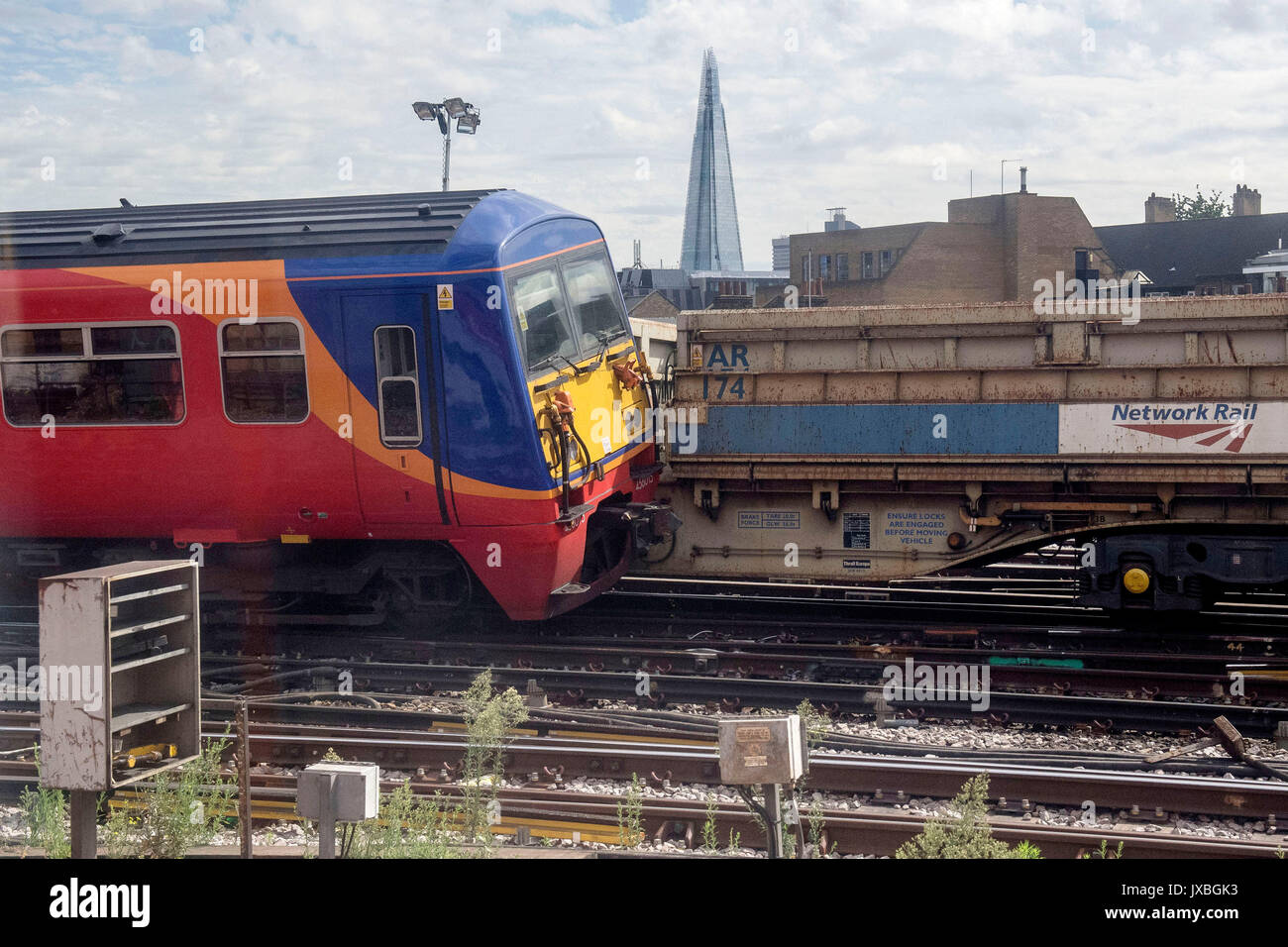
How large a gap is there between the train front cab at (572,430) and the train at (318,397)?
0.09 ft

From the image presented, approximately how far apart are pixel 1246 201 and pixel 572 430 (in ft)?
223

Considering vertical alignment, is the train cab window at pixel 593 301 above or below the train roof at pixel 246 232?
below

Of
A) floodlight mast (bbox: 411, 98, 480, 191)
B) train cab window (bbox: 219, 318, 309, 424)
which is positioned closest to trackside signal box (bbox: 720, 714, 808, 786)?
train cab window (bbox: 219, 318, 309, 424)

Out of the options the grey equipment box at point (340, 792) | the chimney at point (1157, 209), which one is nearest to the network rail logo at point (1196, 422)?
the grey equipment box at point (340, 792)

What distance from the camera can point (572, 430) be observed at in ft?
29.2

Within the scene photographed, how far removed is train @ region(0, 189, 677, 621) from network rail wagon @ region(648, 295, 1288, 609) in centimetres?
145

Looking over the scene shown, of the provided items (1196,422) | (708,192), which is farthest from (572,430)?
(708,192)

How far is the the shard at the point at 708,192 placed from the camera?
13900 cm

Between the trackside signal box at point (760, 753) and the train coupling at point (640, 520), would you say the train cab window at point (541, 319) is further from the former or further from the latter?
the trackside signal box at point (760, 753)

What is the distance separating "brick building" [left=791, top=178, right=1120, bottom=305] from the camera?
52.7m
